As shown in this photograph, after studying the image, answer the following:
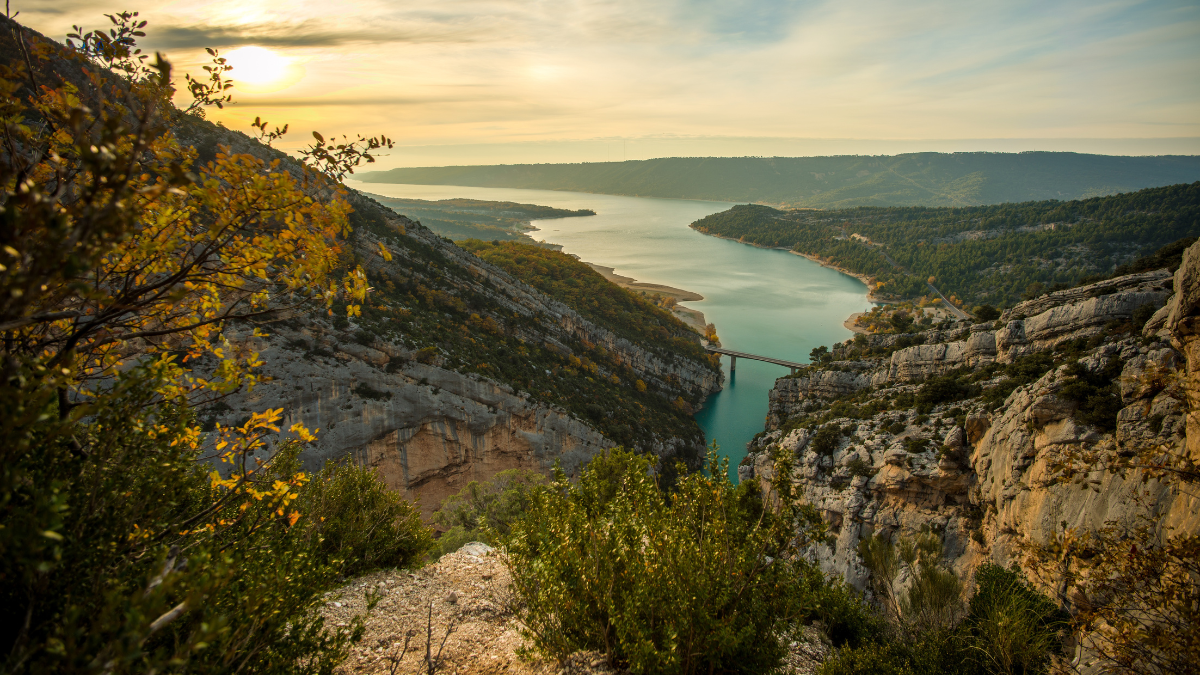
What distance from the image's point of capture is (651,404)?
40375mm

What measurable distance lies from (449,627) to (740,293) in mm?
78894

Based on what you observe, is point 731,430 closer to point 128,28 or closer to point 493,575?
point 493,575

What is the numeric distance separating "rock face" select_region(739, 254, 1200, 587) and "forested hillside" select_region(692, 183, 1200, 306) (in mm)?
31508

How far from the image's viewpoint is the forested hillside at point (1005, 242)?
64.4 m

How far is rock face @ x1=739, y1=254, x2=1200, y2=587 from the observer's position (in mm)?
9414

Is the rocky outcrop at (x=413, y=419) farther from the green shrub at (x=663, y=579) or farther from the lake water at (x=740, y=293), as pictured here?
the green shrub at (x=663, y=579)

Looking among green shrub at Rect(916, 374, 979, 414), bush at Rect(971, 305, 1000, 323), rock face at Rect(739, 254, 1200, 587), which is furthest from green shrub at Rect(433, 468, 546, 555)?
bush at Rect(971, 305, 1000, 323)

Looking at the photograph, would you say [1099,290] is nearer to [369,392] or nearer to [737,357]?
[369,392]

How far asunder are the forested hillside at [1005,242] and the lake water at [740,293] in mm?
7702

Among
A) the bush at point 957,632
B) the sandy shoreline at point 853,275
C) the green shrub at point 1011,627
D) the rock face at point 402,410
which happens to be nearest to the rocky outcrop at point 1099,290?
the bush at point 957,632

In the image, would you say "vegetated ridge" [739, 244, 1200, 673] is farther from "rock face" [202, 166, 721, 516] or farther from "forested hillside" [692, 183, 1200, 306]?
"forested hillside" [692, 183, 1200, 306]

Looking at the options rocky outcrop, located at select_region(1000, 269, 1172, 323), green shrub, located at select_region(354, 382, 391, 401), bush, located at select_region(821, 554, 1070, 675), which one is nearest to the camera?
bush, located at select_region(821, 554, 1070, 675)

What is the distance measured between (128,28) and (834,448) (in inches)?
905

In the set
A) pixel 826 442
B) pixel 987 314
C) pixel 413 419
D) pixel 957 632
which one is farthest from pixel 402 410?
pixel 987 314
